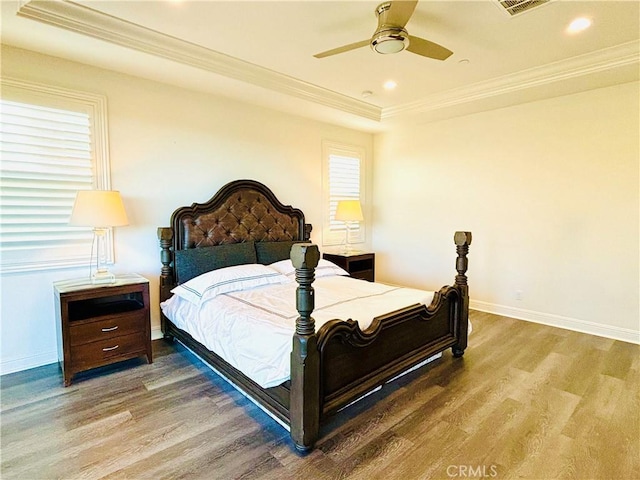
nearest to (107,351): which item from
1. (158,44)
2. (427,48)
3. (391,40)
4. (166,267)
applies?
(166,267)

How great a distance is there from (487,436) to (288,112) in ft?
13.5

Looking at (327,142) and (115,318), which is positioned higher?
A: (327,142)

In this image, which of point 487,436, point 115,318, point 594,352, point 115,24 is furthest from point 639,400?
point 115,24

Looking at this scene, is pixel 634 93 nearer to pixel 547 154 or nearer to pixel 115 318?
pixel 547 154

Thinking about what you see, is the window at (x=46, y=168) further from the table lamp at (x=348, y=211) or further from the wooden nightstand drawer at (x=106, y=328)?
the table lamp at (x=348, y=211)

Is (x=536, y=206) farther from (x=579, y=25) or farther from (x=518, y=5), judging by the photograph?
(x=518, y=5)

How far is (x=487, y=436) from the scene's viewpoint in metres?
A: 2.21

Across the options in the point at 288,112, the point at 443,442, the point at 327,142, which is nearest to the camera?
the point at 443,442

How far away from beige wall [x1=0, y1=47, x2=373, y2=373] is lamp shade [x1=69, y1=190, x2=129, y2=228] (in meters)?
0.54

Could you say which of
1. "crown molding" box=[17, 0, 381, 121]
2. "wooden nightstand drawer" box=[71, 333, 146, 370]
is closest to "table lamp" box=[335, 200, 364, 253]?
"crown molding" box=[17, 0, 381, 121]

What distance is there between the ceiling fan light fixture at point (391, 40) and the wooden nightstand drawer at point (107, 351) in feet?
9.82

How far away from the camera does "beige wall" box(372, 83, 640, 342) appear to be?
3779mm

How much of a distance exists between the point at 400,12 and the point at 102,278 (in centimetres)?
309

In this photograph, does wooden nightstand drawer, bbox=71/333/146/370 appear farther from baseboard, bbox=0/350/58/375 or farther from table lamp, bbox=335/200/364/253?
table lamp, bbox=335/200/364/253
